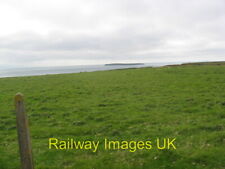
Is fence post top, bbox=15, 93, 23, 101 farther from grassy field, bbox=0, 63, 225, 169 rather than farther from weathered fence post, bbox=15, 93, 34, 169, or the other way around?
grassy field, bbox=0, 63, 225, 169

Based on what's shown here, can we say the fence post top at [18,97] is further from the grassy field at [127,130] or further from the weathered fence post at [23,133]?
the grassy field at [127,130]

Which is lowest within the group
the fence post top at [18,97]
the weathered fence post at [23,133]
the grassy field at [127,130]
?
the grassy field at [127,130]

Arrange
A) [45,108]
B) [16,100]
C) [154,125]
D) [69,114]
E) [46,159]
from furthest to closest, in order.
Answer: [45,108] < [69,114] < [154,125] < [46,159] < [16,100]

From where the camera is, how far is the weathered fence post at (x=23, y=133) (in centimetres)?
447

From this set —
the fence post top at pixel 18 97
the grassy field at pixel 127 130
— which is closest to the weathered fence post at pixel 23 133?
the fence post top at pixel 18 97

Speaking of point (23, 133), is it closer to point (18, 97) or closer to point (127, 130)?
point (18, 97)

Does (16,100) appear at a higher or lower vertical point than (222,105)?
higher

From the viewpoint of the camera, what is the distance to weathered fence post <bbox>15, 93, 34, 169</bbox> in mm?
4470

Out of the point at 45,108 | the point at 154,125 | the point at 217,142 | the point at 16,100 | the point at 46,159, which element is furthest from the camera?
the point at 45,108

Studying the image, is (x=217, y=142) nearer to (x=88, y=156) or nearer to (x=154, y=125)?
(x=154, y=125)

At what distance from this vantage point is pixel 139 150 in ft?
25.3

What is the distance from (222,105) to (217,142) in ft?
22.8

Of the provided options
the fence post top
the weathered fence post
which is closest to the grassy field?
the weathered fence post

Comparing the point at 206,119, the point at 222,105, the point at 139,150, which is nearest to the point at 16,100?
the point at 139,150
